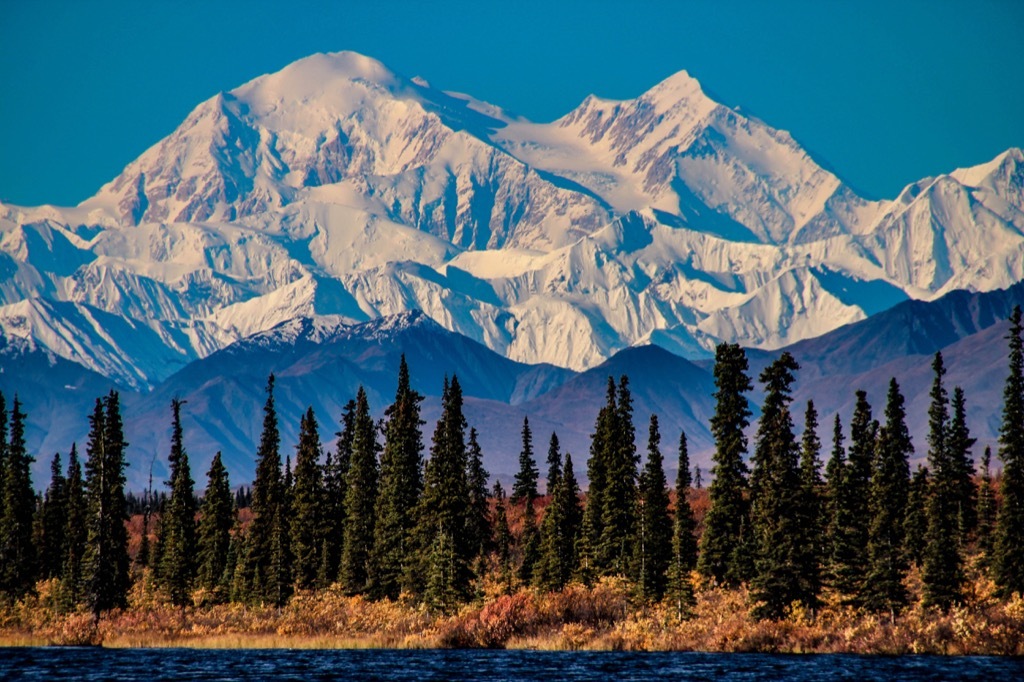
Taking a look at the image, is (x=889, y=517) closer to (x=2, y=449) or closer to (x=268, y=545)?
(x=268, y=545)

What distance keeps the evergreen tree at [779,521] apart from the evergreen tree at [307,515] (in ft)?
Answer: 144

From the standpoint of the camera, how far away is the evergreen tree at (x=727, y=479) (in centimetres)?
9569

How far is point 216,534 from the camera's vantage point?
129500 millimetres

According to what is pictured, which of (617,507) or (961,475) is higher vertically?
(961,475)

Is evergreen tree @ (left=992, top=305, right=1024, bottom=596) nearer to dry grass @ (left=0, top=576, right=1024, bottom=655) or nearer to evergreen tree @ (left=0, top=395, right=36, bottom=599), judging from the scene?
dry grass @ (left=0, top=576, right=1024, bottom=655)

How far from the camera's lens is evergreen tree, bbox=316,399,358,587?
384 feet

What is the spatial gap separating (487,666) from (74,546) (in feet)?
172

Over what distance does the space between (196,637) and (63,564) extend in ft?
128

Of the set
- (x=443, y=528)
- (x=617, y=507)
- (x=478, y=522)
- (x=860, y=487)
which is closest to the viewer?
(x=443, y=528)

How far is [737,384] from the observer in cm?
9562

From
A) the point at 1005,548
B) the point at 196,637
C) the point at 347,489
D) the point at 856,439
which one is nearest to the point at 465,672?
the point at 196,637

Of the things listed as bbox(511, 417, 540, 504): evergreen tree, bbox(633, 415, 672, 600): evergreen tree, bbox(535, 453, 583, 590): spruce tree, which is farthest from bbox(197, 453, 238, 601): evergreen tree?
bbox(511, 417, 540, 504): evergreen tree

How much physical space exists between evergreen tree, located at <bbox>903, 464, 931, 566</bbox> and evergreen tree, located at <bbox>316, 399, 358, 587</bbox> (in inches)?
1618

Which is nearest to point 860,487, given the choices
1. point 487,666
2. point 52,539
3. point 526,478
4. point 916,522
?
point 916,522
